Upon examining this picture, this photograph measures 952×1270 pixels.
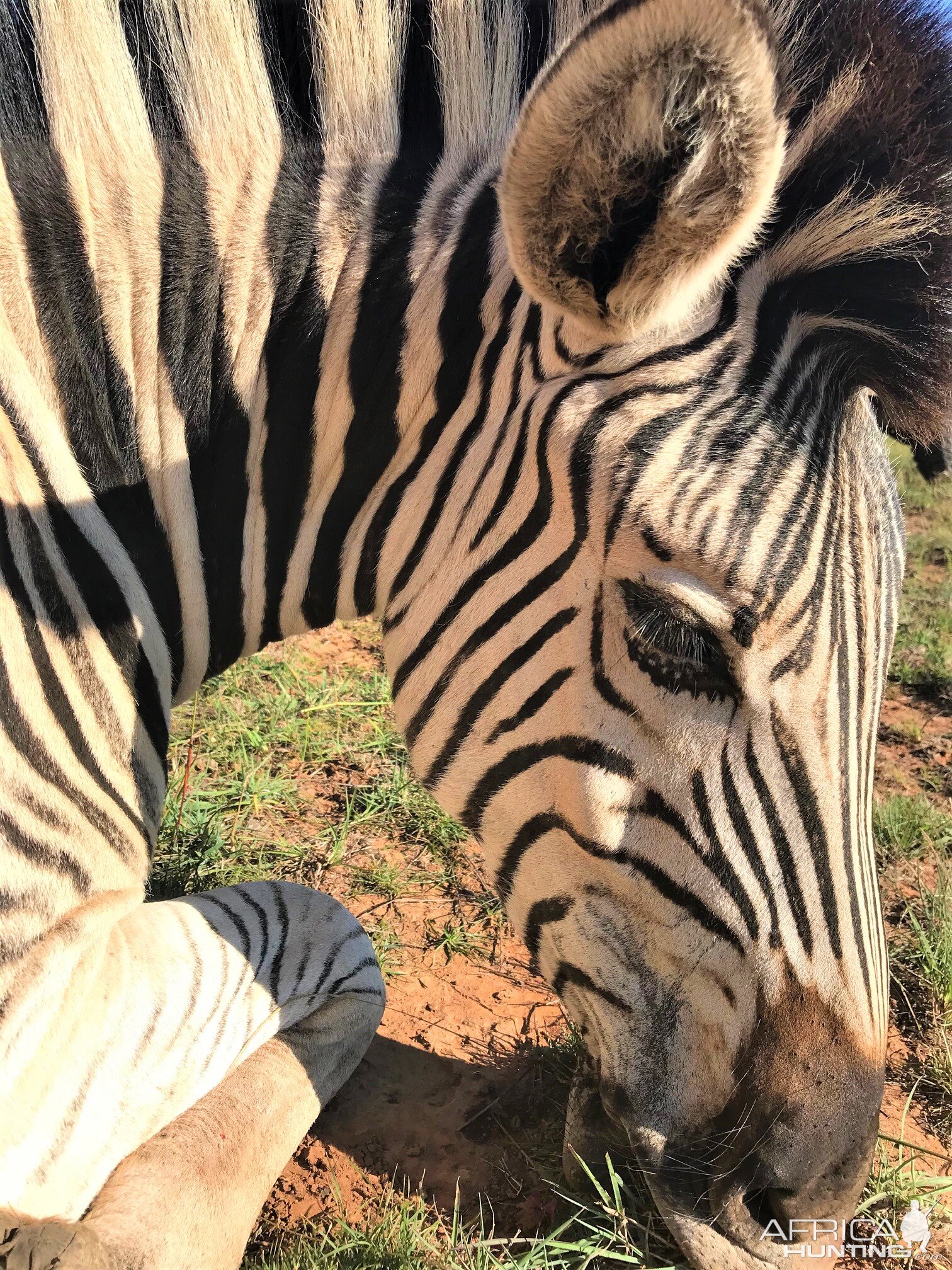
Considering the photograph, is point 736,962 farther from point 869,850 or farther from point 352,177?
point 352,177

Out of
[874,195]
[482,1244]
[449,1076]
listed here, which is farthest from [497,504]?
[449,1076]

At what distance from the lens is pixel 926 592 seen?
650cm

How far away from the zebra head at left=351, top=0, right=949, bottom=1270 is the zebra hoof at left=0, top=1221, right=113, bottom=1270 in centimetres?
114

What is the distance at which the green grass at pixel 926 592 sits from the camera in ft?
18.0

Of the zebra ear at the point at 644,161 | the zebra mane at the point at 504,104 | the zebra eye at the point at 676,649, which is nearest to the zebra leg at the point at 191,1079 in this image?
the zebra eye at the point at 676,649

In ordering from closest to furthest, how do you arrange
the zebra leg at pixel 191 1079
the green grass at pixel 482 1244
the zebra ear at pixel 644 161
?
the zebra ear at pixel 644 161, the zebra leg at pixel 191 1079, the green grass at pixel 482 1244

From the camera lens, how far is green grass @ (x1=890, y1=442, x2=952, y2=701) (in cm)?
547

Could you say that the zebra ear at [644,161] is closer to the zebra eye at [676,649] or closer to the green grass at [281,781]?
the zebra eye at [676,649]

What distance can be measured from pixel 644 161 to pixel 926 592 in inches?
228

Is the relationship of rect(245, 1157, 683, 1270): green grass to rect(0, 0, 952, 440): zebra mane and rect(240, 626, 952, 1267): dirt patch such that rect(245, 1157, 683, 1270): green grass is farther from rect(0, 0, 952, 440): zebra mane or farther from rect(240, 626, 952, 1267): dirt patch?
rect(0, 0, 952, 440): zebra mane

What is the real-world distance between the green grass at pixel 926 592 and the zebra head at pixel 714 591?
7.99 feet

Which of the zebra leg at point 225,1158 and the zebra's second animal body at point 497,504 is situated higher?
the zebra's second animal body at point 497,504

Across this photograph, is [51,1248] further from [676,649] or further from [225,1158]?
[676,649]

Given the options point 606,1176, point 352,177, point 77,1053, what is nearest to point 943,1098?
point 606,1176
